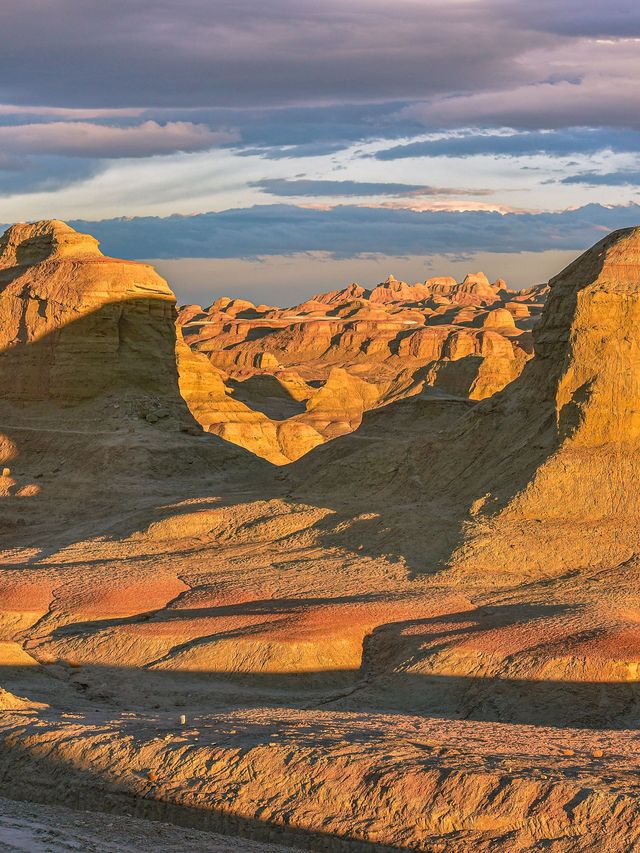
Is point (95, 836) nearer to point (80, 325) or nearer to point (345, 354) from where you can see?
point (80, 325)

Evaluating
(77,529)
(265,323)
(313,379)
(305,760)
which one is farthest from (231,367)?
(305,760)

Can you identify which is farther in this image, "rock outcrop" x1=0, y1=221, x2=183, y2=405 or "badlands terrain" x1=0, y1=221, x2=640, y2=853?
"rock outcrop" x1=0, y1=221, x2=183, y2=405

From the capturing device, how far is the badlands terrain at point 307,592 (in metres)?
13.7

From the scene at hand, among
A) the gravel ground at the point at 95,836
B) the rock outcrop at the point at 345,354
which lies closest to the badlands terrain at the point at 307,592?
the gravel ground at the point at 95,836

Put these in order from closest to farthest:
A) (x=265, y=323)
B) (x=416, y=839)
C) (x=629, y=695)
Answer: (x=416, y=839) → (x=629, y=695) → (x=265, y=323)

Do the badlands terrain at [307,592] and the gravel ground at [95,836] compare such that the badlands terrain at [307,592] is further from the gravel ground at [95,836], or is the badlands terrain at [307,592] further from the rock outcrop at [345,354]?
the rock outcrop at [345,354]

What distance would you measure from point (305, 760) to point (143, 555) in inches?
723

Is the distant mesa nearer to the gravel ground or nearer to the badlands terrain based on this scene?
the badlands terrain

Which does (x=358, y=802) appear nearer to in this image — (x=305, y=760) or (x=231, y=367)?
(x=305, y=760)

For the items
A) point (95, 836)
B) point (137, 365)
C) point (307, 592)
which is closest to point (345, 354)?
point (137, 365)

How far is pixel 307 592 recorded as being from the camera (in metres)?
27.2

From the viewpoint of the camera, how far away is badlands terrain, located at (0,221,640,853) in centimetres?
1373

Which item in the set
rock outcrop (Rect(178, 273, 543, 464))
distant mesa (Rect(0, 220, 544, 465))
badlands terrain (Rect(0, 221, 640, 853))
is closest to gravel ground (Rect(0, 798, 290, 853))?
badlands terrain (Rect(0, 221, 640, 853))

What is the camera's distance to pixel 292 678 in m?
22.9
